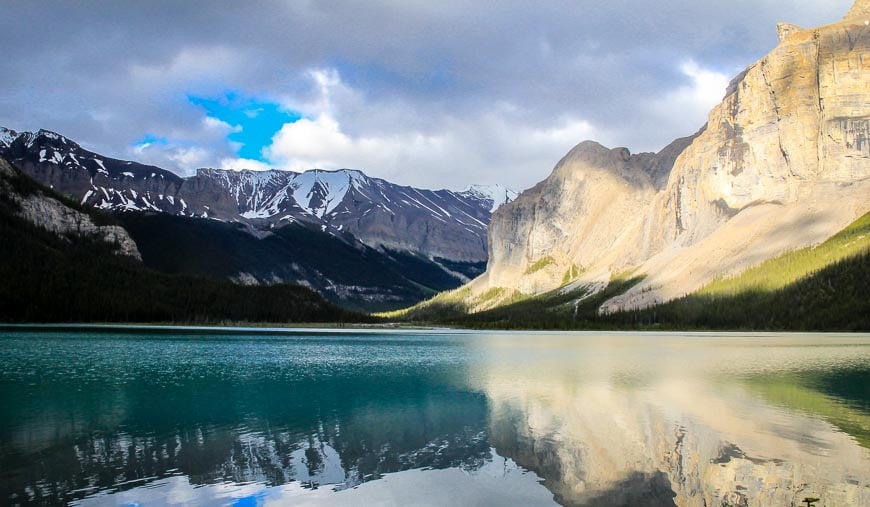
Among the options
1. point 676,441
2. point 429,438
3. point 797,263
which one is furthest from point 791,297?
point 429,438

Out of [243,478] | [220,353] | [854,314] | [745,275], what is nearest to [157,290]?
[220,353]

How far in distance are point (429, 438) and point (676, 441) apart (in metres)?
9.61

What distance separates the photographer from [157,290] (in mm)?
195500

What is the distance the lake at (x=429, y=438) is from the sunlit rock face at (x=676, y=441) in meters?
0.11

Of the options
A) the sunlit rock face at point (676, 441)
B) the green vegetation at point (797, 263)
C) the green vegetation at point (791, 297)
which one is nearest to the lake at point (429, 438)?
the sunlit rock face at point (676, 441)

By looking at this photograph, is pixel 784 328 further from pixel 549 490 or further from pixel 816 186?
pixel 549 490

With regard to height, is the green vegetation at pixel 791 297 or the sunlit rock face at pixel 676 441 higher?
the green vegetation at pixel 791 297

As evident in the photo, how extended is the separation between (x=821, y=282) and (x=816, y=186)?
219ft

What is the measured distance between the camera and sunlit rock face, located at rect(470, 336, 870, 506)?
1939 cm

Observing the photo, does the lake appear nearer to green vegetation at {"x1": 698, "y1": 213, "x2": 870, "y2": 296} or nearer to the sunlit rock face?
the sunlit rock face

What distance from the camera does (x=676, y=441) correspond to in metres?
26.2

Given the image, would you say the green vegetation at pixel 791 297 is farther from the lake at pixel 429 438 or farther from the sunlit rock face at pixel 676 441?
the sunlit rock face at pixel 676 441

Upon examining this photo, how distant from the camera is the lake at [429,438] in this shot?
752 inches

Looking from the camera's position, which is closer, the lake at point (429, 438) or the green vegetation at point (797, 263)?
the lake at point (429, 438)
